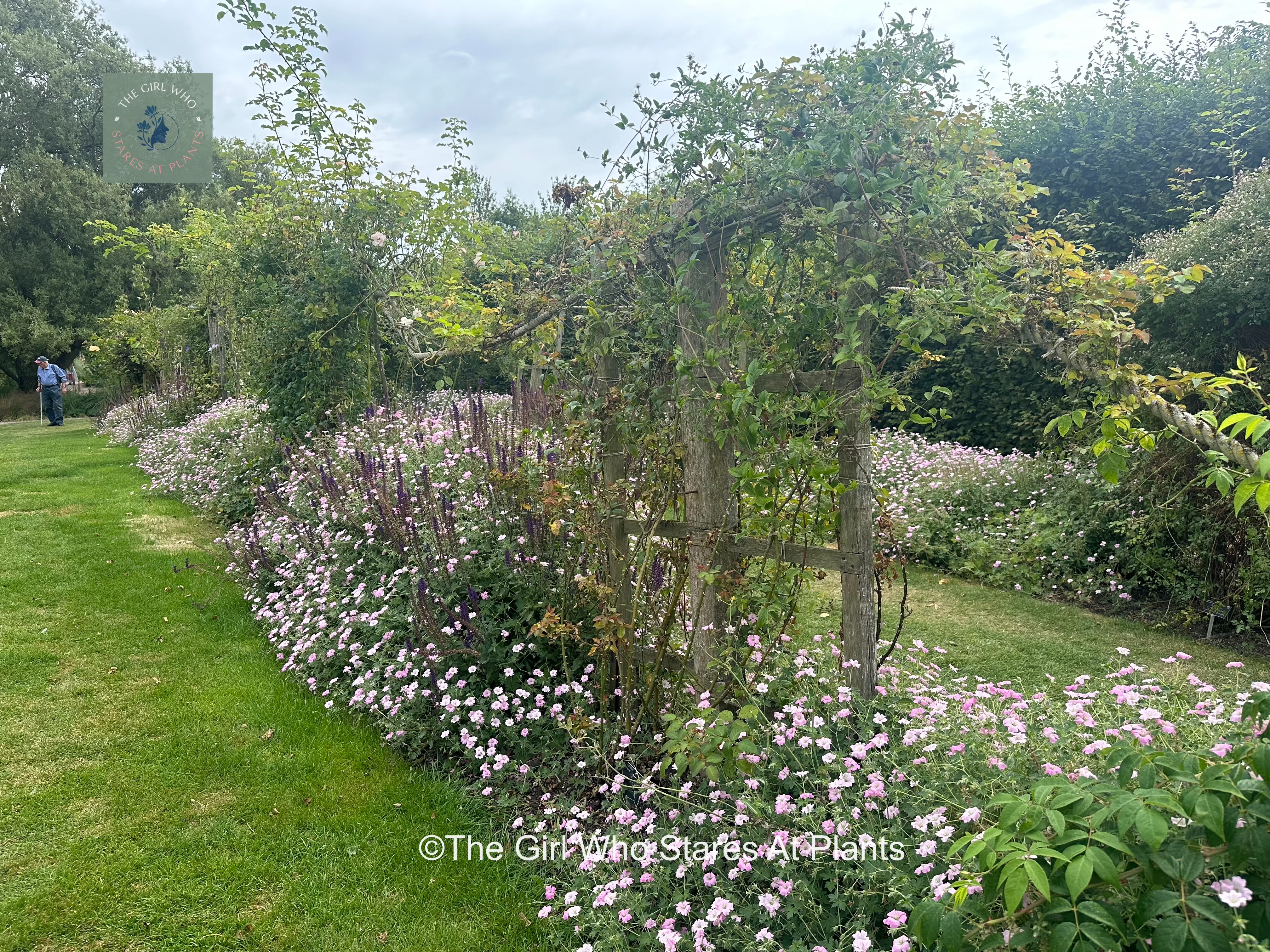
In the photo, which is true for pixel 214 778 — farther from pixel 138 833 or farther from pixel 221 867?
pixel 221 867

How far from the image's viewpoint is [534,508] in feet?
11.3

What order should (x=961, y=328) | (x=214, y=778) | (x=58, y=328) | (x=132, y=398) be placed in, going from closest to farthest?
(x=961, y=328) < (x=214, y=778) < (x=132, y=398) < (x=58, y=328)

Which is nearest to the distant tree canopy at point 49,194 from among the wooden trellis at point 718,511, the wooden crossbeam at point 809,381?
the wooden trellis at point 718,511

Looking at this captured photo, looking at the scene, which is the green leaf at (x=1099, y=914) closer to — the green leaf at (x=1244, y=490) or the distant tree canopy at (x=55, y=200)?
the green leaf at (x=1244, y=490)

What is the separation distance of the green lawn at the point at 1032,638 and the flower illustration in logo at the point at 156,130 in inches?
674

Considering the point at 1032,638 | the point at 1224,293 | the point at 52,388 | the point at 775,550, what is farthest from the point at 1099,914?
the point at 52,388

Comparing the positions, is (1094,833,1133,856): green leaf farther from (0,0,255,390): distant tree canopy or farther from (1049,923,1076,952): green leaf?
(0,0,255,390): distant tree canopy

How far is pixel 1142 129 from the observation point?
8281 mm

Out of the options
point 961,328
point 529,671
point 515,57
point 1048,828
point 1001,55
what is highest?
point 1001,55

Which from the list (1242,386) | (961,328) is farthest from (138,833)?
(1242,386)

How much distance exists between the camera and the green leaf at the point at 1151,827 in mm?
1204

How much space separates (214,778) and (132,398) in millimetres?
15209

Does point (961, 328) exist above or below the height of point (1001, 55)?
below

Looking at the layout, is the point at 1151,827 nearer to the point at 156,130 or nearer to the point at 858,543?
the point at 858,543
